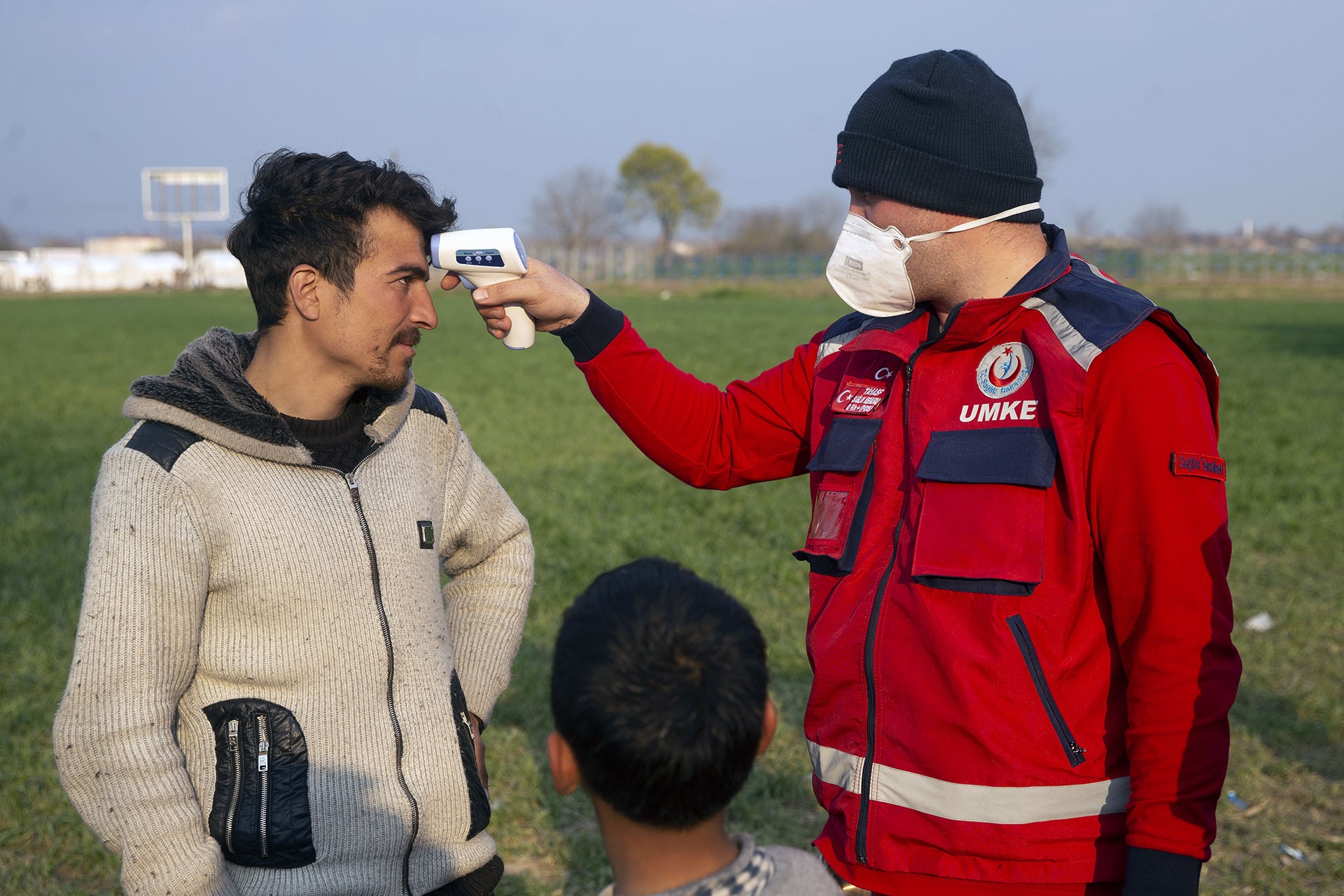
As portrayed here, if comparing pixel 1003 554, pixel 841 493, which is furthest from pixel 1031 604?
pixel 841 493

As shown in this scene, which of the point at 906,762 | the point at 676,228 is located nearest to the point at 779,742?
the point at 906,762

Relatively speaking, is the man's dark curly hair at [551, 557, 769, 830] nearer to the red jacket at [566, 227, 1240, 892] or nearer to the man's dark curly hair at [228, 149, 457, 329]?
the red jacket at [566, 227, 1240, 892]

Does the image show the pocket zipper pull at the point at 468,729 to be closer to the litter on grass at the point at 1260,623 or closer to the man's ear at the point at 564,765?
the man's ear at the point at 564,765

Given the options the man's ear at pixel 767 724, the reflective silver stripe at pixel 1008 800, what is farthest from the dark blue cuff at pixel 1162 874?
the man's ear at pixel 767 724

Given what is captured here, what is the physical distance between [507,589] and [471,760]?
19.7 inches

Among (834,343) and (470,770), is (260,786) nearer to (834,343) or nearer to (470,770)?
(470,770)

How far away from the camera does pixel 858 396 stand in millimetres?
2373

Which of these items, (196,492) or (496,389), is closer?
(196,492)

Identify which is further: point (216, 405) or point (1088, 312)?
point (216, 405)

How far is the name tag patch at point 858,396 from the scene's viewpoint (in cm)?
233

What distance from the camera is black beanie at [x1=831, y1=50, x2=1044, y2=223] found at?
2268mm

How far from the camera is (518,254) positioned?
2.55m

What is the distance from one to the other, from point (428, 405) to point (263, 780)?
37.0 inches

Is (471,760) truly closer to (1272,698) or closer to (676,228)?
(1272,698)
